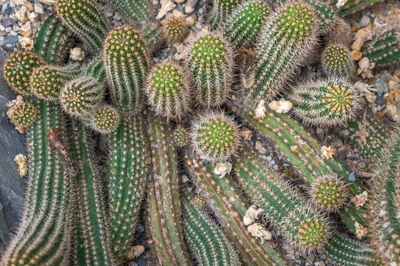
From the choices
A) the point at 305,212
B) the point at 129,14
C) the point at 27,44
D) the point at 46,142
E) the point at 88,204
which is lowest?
the point at 88,204

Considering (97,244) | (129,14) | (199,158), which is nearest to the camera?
(97,244)

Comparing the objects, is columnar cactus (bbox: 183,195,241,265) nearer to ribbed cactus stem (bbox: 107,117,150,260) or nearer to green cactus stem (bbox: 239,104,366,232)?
ribbed cactus stem (bbox: 107,117,150,260)

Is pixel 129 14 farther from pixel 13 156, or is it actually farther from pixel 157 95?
pixel 13 156

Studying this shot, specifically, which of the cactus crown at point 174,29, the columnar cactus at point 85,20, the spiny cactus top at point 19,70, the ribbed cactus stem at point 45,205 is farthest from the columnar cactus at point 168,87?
the spiny cactus top at point 19,70

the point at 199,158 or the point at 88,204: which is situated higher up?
the point at 199,158

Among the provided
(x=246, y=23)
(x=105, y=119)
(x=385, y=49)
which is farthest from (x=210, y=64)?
(x=385, y=49)

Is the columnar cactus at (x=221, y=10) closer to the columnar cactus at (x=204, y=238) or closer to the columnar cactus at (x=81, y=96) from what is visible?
the columnar cactus at (x=81, y=96)

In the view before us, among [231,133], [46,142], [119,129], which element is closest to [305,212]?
[231,133]
